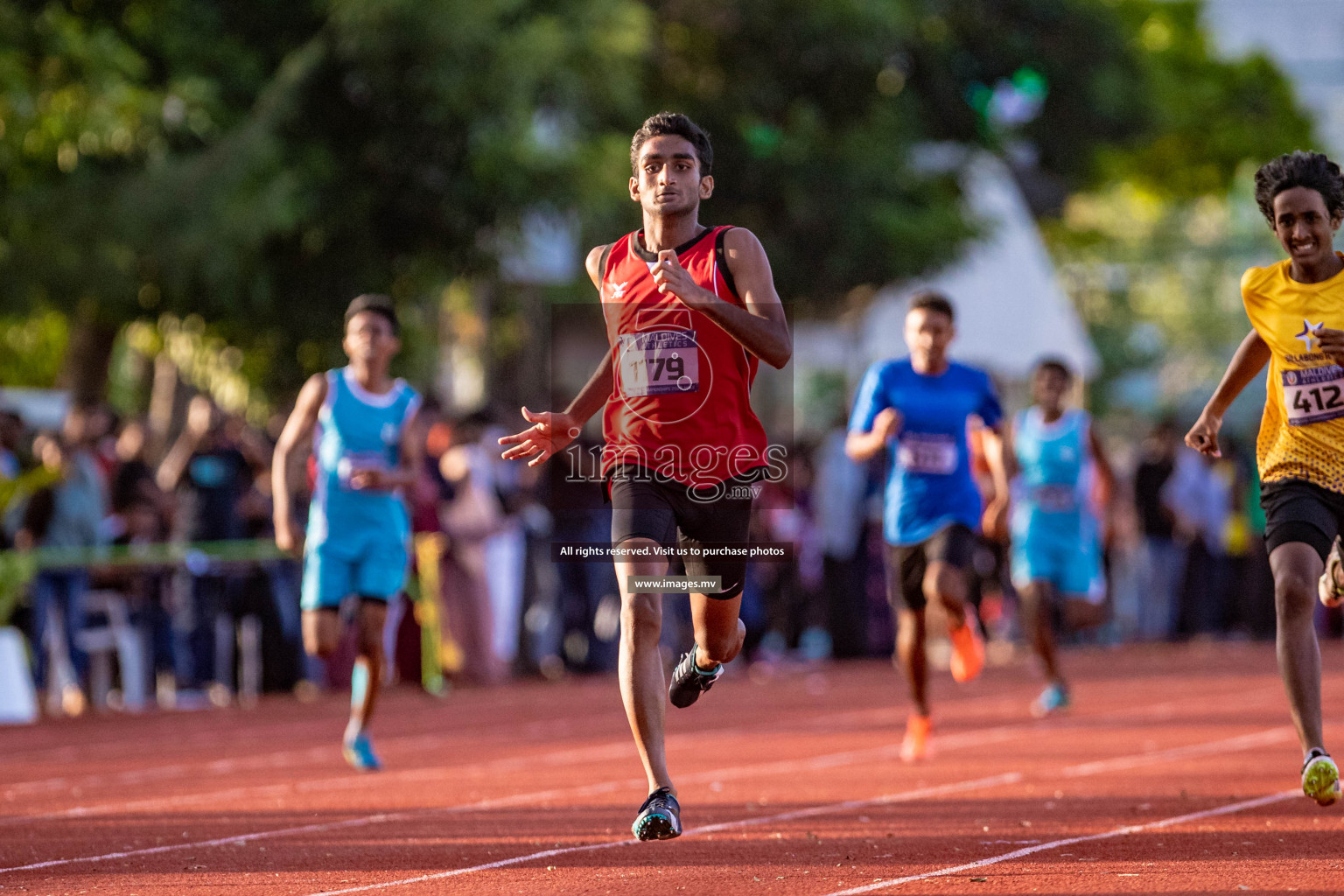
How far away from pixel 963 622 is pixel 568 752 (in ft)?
7.92

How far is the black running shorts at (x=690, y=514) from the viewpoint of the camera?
6.61 m

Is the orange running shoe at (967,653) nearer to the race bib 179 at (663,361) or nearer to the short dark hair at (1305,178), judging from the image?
the short dark hair at (1305,178)

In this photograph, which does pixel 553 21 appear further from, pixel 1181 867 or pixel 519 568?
pixel 1181 867

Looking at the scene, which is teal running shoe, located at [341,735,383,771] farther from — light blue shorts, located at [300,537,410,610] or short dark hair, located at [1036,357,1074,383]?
short dark hair, located at [1036,357,1074,383]

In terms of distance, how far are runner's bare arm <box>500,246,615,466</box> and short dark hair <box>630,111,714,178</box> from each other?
0.39m

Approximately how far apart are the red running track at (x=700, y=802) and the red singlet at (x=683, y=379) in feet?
4.37

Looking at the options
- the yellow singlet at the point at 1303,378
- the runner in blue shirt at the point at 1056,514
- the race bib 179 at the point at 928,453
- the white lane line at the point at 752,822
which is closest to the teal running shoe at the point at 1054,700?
the runner in blue shirt at the point at 1056,514

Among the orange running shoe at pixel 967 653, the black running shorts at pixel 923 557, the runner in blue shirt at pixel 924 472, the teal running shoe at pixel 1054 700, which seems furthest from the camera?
the teal running shoe at pixel 1054 700

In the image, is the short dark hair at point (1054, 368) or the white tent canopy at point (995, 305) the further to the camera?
the white tent canopy at point (995, 305)

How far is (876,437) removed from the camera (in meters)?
10.2

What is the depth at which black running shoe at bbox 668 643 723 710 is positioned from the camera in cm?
707

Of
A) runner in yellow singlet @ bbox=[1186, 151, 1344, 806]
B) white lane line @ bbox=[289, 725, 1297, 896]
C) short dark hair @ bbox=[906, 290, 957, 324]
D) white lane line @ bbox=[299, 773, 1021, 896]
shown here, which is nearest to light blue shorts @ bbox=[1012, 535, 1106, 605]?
white lane line @ bbox=[289, 725, 1297, 896]

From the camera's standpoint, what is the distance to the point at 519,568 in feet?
61.5

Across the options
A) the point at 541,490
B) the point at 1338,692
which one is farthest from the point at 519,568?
the point at 1338,692
